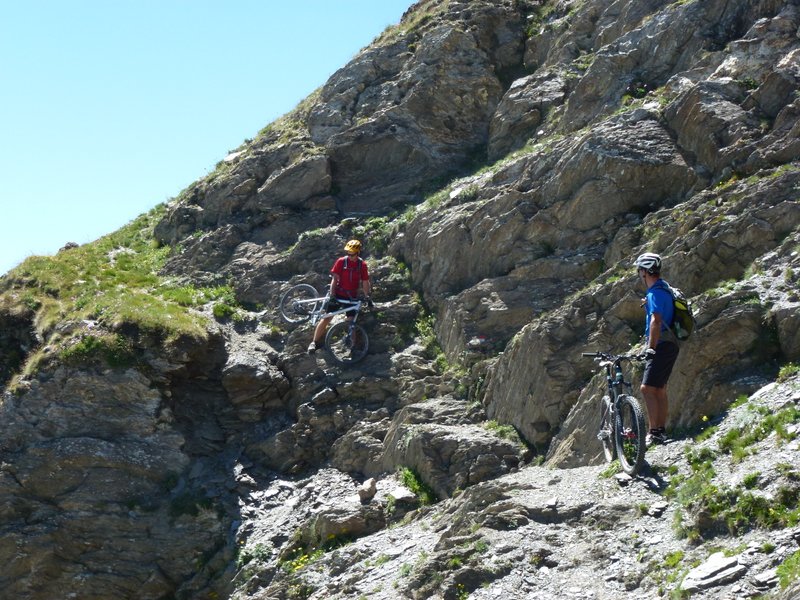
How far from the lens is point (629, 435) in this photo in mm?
11688

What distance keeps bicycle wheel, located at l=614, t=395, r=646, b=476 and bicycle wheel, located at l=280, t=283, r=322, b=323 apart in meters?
10.6

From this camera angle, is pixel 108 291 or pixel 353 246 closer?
pixel 353 246

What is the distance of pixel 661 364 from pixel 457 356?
7229 mm

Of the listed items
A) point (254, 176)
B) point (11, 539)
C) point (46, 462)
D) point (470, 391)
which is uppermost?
point (254, 176)

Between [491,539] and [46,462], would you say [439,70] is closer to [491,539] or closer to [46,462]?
[46,462]

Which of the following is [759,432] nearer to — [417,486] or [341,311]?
[417,486]

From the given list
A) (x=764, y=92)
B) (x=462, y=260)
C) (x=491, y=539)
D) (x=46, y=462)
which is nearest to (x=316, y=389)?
(x=462, y=260)

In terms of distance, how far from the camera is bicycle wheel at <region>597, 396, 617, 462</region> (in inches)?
491

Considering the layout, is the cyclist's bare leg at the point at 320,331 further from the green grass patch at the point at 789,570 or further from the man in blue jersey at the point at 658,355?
the green grass patch at the point at 789,570

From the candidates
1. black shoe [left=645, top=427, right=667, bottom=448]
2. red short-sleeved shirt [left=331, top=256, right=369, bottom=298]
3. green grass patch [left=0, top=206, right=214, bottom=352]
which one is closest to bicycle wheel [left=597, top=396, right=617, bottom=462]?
black shoe [left=645, top=427, right=667, bottom=448]

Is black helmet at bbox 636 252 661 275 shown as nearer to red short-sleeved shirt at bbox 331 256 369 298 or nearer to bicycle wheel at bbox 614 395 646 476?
bicycle wheel at bbox 614 395 646 476

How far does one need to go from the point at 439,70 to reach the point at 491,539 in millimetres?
17978

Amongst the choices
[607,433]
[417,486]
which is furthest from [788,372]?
[417,486]

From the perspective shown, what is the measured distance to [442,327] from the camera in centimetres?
1973
